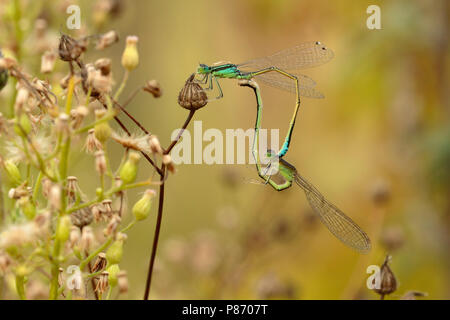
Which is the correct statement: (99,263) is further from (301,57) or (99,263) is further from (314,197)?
(301,57)

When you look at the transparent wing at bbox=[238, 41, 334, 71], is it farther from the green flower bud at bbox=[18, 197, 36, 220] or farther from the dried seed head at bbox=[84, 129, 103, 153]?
the green flower bud at bbox=[18, 197, 36, 220]

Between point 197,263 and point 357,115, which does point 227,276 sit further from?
point 357,115

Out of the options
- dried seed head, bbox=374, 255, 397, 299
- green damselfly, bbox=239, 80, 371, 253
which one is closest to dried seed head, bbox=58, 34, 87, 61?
green damselfly, bbox=239, 80, 371, 253

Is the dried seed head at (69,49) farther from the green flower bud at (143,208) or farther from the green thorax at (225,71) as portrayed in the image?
the green thorax at (225,71)

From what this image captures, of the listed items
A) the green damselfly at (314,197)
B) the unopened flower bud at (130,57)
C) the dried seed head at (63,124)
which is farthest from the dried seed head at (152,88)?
the green damselfly at (314,197)

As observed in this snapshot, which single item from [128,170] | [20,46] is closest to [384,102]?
[20,46]
